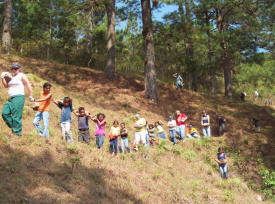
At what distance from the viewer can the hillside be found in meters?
6.04

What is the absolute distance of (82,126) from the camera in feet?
29.1

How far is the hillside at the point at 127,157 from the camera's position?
6.04m

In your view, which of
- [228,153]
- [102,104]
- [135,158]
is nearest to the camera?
[135,158]

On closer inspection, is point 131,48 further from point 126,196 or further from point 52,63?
point 126,196

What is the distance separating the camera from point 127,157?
942cm

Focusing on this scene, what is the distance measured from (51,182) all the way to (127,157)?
3822mm

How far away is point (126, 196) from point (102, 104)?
30.9 ft

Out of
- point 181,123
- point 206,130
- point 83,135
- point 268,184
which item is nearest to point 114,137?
point 83,135

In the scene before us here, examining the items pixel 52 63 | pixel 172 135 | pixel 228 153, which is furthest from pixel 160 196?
pixel 52 63

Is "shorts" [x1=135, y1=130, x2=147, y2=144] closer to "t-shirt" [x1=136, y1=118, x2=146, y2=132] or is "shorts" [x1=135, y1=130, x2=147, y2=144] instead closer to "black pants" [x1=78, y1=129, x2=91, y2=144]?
"t-shirt" [x1=136, y1=118, x2=146, y2=132]

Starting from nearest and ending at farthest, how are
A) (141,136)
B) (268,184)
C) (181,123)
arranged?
(141,136), (268,184), (181,123)

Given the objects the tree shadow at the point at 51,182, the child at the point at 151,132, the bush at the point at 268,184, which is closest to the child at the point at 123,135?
the tree shadow at the point at 51,182

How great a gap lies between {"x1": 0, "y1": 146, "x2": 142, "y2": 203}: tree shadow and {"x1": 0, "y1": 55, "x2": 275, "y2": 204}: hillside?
0.06ft

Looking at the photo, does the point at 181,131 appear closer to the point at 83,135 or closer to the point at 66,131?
the point at 83,135
